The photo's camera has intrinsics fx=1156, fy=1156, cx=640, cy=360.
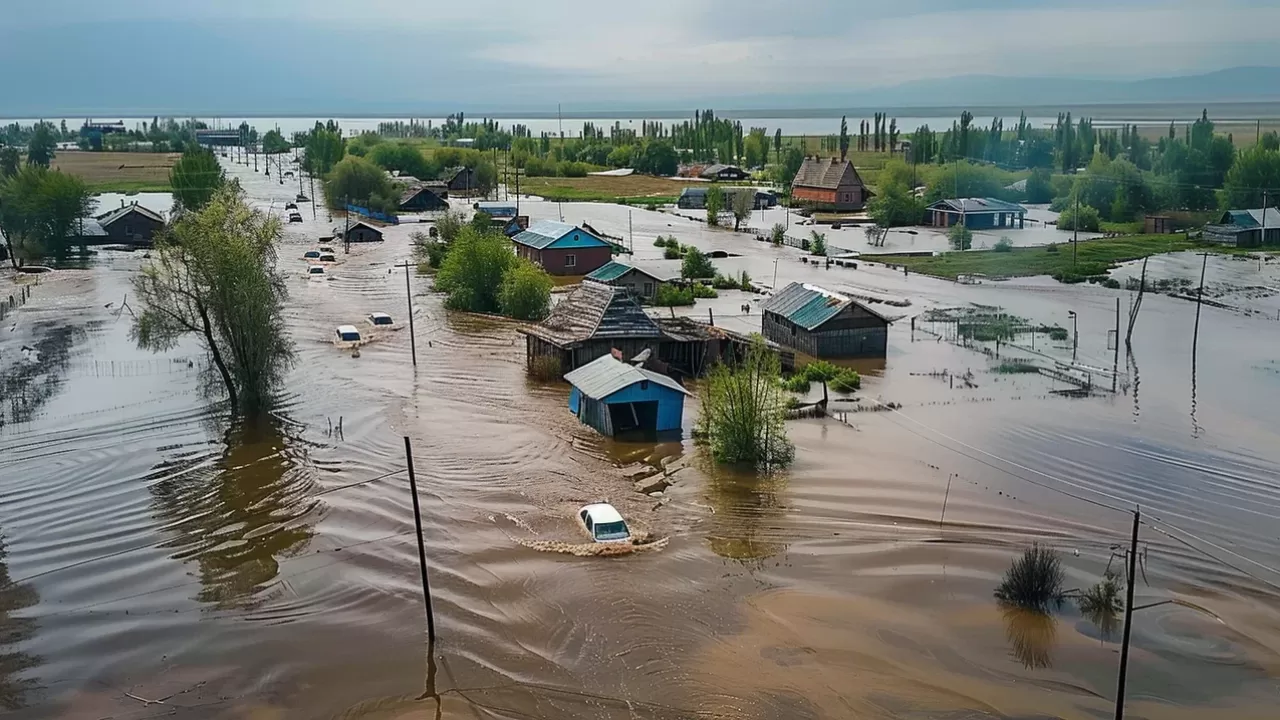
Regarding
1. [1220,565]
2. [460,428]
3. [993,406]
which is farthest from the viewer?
[993,406]

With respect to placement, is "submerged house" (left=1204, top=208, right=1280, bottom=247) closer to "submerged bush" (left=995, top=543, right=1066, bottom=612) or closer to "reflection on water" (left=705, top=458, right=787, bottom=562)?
"reflection on water" (left=705, top=458, right=787, bottom=562)

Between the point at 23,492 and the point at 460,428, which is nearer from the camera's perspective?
the point at 23,492

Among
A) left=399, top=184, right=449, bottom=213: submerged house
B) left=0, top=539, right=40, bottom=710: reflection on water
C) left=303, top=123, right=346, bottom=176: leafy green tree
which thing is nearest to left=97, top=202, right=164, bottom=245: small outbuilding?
left=399, top=184, right=449, bottom=213: submerged house

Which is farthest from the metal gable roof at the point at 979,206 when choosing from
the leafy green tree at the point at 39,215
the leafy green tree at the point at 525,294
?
the leafy green tree at the point at 39,215

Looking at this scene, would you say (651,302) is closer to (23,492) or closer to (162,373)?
(162,373)

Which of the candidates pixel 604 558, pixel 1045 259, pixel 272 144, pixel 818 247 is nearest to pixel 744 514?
pixel 604 558

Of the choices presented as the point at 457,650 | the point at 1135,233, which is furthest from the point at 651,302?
the point at 1135,233

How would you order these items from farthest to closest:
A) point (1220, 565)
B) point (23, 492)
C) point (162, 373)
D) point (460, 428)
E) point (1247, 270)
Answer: point (1247, 270) < point (162, 373) < point (460, 428) < point (23, 492) < point (1220, 565)

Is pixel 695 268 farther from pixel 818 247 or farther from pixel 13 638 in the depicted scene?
pixel 13 638
